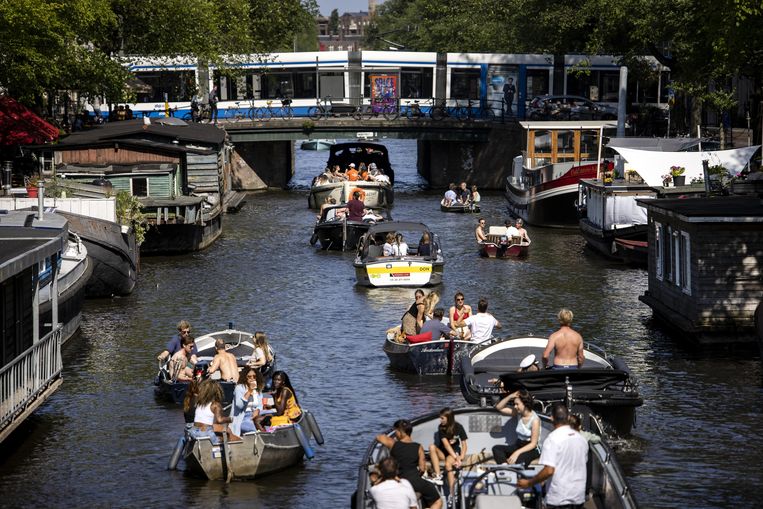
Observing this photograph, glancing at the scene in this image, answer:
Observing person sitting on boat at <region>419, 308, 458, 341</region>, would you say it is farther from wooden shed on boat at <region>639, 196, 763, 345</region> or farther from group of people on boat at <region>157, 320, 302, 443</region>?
wooden shed on boat at <region>639, 196, 763, 345</region>

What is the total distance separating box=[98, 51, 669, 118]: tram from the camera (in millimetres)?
73312

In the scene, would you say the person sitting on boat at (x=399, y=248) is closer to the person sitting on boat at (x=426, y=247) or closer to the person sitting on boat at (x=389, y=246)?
the person sitting on boat at (x=389, y=246)

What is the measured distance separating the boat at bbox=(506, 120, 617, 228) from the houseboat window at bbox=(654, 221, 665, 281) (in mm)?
17124

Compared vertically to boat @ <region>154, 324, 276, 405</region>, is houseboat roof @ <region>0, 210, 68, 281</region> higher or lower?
higher

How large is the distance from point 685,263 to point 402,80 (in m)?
46.7

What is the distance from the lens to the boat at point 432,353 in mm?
26344

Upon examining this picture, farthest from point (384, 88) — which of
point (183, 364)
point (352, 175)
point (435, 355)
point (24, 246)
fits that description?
point (24, 246)

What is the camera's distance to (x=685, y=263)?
3011 centimetres

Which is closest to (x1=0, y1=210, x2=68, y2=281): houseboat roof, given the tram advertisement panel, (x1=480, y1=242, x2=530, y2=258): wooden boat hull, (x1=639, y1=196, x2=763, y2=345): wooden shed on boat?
(x1=639, y1=196, x2=763, y2=345): wooden shed on boat

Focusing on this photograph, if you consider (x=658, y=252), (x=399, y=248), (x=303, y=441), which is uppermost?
(x=658, y=252)

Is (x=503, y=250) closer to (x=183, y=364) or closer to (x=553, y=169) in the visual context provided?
(x=553, y=169)

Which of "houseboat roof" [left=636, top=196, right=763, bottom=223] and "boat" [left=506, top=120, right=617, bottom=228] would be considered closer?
"houseboat roof" [left=636, top=196, right=763, bottom=223]

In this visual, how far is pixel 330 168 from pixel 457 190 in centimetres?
785

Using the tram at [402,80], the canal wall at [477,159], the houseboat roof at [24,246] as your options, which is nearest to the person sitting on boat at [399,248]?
the houseboat roof at [24,246]
